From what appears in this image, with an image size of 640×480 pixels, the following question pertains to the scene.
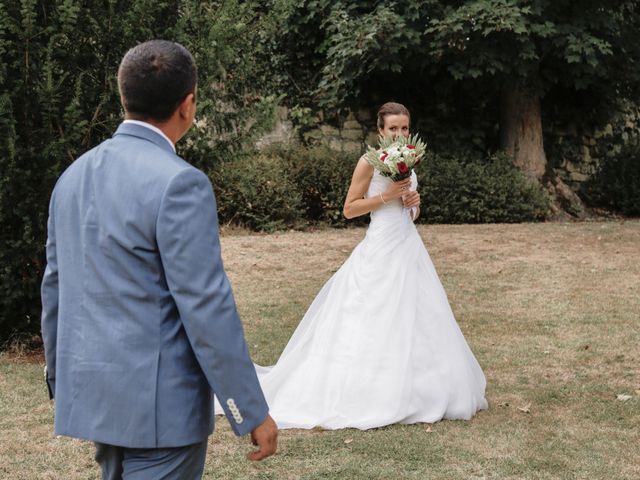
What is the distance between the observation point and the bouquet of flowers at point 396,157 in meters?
6.12

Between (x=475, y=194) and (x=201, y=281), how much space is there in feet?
46.8

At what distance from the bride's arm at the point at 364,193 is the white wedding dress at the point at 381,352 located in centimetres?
6

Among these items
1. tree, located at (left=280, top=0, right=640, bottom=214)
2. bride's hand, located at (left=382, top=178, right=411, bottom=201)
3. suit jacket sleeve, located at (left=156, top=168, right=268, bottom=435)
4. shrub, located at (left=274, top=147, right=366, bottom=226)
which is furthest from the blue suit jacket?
tree, located at (left=280, top=0, right=640, bottom=214)

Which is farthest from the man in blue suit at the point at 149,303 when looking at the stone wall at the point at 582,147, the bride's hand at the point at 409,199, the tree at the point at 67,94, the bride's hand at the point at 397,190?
the stone wall at the point at 582,147

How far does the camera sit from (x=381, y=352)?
5.93 metres

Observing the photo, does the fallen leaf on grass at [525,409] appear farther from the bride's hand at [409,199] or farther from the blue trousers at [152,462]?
the blue trousers at [152,462]

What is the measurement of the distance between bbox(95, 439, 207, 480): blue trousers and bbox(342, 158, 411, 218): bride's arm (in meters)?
3.67

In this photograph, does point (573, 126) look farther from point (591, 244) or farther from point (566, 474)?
point (566, 474)

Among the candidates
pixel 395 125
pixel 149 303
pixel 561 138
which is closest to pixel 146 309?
pixel 149 303

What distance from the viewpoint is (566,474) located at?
492cm

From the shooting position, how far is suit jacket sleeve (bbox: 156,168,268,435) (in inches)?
99.8

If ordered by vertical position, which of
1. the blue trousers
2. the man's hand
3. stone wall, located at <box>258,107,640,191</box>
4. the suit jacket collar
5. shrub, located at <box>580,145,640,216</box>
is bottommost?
shrub, located at <box>580,145,640,216</box>

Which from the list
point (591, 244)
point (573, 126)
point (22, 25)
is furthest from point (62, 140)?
point (573, 126)

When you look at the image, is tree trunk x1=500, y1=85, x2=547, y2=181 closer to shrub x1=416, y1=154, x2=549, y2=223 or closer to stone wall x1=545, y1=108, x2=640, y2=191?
shrub x1=416, y1=154, x2=549, y2=223
